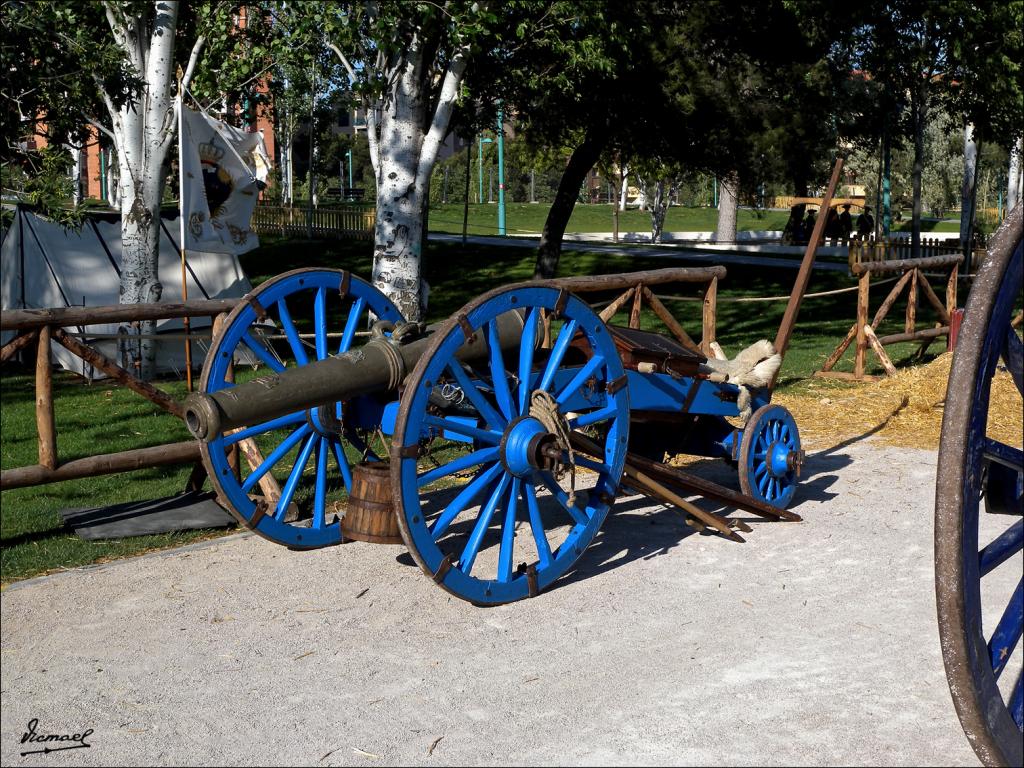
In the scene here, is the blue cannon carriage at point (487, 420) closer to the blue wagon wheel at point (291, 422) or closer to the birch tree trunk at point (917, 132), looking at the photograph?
the blue wagon wheel at point (291, 422)

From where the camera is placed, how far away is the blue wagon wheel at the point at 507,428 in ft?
16.9

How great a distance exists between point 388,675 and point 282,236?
31.4m

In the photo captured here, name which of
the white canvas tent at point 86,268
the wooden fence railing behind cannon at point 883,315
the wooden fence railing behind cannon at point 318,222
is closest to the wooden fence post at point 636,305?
the wooden fence railing behind cannon at point 883,315

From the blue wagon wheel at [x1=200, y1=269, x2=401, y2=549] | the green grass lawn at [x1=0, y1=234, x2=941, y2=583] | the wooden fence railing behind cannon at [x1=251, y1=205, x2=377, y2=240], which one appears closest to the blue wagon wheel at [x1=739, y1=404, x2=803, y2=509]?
the blue wagon wheel at [x1=200, y1=269, x2=401, y2=549]

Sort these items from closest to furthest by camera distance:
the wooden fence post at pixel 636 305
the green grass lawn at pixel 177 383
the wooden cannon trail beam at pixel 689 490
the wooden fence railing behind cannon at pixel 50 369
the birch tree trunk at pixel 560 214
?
1. the wooden fence railing behind cannon at pixel 50 369
2. the wooden cannon trail beam at pixel 689 490
3. the green grass lawn at pixel 177 383
4. the wooden fence post at pixel 636 305
5. the birch tree trunk at pixel 560 214

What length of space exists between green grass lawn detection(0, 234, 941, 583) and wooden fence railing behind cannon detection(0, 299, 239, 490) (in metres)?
0.45

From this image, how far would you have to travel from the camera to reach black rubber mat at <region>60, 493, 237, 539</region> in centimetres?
679

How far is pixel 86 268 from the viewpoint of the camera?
1567 centimetres

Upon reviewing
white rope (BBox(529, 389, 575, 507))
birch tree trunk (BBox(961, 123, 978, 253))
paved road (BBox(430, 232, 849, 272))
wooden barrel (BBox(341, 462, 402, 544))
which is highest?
birch tree trunk (BBox(961, 123, 978, 253))

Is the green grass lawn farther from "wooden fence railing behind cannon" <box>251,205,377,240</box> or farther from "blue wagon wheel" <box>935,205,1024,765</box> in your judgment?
"blue wagon wheel" <box>935,205,1024,765</box>

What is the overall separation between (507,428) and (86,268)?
1163cm

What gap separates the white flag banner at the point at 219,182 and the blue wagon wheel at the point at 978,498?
10101 mm

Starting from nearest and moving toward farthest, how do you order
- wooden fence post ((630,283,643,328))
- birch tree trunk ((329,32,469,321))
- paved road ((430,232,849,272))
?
wooden fence post ((630,283,643,328)) → birch tree trunk ((329,32,469,321)) → paved road ((430,232,849,272))

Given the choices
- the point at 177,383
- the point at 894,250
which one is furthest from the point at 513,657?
the point at 894,250
